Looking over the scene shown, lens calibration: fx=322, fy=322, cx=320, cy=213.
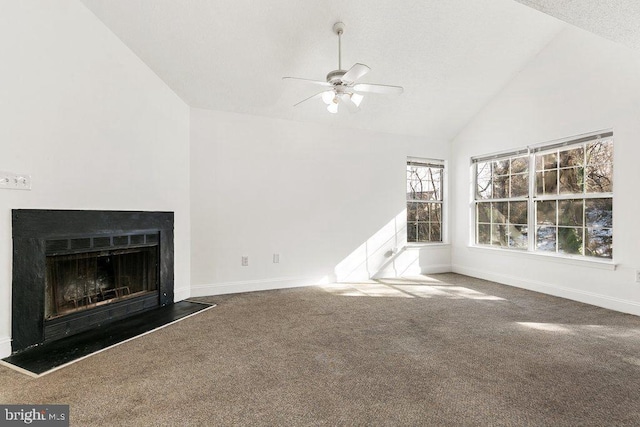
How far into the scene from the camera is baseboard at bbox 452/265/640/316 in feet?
11.4

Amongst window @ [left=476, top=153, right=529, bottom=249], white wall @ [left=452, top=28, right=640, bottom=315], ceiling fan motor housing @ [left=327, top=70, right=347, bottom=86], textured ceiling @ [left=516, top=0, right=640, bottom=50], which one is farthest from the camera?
window @ [left=476, top=153, right=529, bottom=249]

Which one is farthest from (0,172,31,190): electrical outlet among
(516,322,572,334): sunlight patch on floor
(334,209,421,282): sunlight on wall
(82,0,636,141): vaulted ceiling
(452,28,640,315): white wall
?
(452,28,640,315): white wall

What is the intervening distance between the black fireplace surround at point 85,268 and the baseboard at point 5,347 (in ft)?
0.10

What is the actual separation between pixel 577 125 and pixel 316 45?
10.8ft

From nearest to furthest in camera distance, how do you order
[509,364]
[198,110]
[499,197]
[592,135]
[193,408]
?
[193,408], [509,364], [592,135], [198,110], [499,197]

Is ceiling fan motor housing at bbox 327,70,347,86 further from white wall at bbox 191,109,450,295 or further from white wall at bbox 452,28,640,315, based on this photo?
white wall at bbox 452,28,640,315

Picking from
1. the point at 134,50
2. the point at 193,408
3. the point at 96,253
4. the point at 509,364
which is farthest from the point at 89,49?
the point at 509,364

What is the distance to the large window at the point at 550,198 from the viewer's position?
3799mm

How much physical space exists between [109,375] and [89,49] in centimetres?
277

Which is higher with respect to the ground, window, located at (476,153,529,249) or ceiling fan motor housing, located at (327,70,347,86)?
ceiling fan motor housing, located at (327,70,347,86)

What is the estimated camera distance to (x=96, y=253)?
3.09 meters

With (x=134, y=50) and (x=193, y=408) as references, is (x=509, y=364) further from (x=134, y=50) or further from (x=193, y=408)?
(x=134, y=50)

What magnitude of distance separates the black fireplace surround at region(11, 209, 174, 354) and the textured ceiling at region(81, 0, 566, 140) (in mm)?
1753

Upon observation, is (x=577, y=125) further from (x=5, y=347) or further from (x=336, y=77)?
(x=5, y=347)
